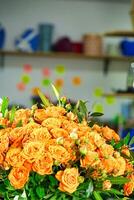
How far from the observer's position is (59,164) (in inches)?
50.1

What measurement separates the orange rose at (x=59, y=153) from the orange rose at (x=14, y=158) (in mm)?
82

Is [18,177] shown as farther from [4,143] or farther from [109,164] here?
[109,164]

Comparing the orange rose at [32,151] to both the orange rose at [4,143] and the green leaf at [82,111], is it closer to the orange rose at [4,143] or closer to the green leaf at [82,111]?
the orange rose at [4,143]

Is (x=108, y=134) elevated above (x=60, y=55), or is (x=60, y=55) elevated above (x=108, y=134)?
(x=108, y=134)

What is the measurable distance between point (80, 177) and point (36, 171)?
0.12 metres

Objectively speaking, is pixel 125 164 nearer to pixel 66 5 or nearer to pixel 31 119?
pixel 31 119

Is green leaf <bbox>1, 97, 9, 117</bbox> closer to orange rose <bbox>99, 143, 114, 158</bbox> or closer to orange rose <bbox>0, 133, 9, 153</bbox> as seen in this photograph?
orange rose <bbox>0, 133, 9, 153</bbox>

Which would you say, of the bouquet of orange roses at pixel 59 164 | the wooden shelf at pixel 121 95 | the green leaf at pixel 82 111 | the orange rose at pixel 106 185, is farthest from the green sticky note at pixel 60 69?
the orange rose at pixel 106 185

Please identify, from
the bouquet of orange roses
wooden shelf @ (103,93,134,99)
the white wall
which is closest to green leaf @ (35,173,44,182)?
the bouquet of orange roses

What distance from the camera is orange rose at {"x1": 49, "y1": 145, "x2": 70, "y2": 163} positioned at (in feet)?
4.14

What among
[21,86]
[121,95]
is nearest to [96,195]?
[121,95]

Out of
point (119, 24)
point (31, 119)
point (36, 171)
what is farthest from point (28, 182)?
point (119, 24)

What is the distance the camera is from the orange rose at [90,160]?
1.28m

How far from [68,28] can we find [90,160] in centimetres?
508
